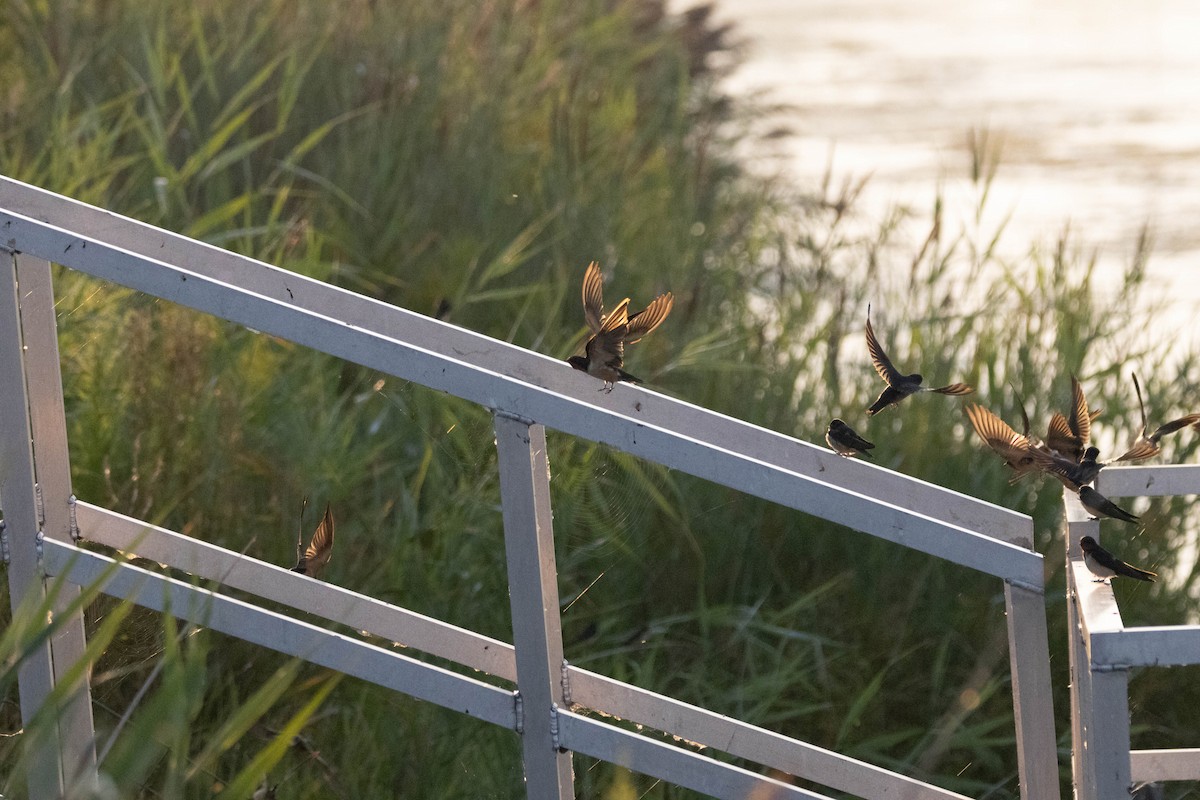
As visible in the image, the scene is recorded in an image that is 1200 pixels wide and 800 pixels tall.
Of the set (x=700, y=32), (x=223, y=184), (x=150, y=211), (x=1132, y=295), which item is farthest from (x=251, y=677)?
(x=700, y=32)

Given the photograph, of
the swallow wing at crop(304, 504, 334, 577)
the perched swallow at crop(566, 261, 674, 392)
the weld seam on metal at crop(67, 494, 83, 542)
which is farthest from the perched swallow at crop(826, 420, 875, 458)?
the weld seam on metal at crop(67, 494, 83, 542)

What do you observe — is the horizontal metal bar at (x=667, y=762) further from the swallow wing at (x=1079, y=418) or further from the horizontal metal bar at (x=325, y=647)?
the swallow wing at (x=1079, y=418)

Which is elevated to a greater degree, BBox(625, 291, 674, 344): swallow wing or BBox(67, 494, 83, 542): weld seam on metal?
BBox(625, 291, 674, 344): swallow wing

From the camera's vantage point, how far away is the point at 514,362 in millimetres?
1913

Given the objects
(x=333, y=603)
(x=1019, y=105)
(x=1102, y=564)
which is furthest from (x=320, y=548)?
(x=1019, y=105)

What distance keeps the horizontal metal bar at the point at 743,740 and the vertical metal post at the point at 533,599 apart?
0.07 metres

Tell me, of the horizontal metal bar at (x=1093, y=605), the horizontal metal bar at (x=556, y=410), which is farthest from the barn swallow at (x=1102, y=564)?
the horizontal metal bar at (x=556, y=410)

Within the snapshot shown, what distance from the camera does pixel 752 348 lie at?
3.97m

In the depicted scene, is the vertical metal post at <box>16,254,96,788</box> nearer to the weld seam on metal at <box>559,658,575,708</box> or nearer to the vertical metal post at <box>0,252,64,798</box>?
the vertical metal post at <box>0,252,64,798</box>

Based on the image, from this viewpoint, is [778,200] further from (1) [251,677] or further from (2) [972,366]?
(1) [251,677]

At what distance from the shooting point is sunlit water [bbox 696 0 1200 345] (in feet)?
21.6

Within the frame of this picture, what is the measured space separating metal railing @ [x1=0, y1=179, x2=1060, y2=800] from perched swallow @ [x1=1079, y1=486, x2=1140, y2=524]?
0.10 metres

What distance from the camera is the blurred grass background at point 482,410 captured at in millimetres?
2584

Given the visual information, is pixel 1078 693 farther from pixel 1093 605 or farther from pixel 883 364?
pixel 883 364
